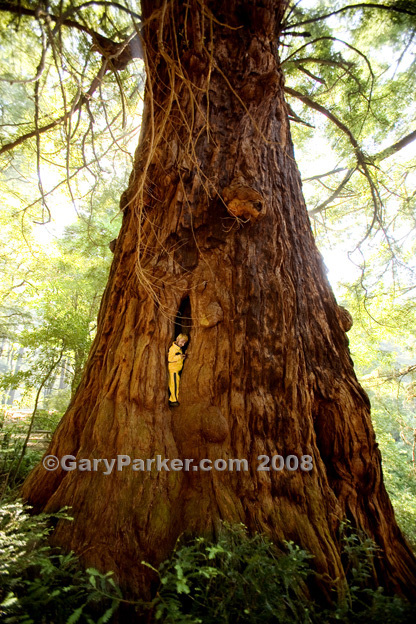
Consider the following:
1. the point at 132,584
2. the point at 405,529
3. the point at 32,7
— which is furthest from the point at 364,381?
the point at 32,7

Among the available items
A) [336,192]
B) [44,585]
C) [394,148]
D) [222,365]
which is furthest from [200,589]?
[394,148]

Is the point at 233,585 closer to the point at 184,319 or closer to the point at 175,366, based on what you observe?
the point at 175,366

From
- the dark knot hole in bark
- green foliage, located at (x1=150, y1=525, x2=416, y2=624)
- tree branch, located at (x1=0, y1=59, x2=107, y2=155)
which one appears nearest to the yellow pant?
the dark knot hole in bark

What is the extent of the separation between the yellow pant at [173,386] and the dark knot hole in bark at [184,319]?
0.79ft

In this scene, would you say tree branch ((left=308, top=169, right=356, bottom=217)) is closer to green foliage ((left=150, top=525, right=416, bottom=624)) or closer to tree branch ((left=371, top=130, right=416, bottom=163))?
tree branch ((left=371, top=130, right=416, bottom=163))

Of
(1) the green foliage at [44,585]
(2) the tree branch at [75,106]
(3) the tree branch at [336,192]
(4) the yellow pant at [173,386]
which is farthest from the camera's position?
(3) the tree branch at [336,192]

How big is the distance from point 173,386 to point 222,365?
42 centimetres

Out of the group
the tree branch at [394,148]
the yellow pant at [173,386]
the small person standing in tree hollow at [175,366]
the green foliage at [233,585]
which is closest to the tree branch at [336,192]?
the tree branch at [394,148]

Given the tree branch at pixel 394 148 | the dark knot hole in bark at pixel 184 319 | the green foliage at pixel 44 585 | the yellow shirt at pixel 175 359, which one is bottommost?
the green foliage at pixel 44 585

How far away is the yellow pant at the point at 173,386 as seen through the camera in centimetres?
240

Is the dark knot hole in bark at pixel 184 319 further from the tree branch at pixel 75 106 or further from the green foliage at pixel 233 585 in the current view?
the tree branch at pixel 75 106

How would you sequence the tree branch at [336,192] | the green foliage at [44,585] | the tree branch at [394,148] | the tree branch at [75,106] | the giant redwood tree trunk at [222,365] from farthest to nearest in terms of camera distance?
the tree branch at [336,192]
the tree branch at [394,148]
the giant redwood tree trunk at [222,365]
the tree branch at [75,106]
the green foliage at [44,585]

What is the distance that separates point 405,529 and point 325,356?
230 cm

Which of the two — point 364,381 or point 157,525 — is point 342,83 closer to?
point 364,381
